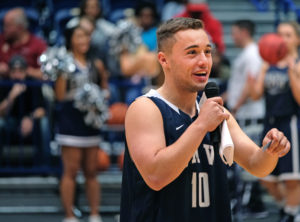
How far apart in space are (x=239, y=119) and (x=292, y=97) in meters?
1.06

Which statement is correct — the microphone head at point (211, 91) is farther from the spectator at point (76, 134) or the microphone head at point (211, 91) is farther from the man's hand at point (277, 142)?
the spectator at point (76, 134)

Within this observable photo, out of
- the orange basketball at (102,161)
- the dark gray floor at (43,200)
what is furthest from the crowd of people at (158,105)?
the dark gray floor at (43,200)

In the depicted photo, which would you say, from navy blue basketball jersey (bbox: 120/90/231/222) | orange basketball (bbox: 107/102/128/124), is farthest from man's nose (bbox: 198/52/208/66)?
orange basketball (bbox: 107/102/128/124)

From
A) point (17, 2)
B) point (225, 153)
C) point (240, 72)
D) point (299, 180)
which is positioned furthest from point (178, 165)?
point (17, 2)

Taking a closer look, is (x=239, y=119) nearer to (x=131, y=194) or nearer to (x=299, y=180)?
(x=299, y=180)

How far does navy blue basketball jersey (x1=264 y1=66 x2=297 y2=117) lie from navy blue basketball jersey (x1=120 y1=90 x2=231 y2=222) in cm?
363

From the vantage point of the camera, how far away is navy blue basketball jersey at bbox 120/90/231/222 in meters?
2.86

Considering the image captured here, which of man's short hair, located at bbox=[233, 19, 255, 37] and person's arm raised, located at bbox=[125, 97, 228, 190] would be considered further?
man's short hair, located at bbox=[233, 19, 255, 37]

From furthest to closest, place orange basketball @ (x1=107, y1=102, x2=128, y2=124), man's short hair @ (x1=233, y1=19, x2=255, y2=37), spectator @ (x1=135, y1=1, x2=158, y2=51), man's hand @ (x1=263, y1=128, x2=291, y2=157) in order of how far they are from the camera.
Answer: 1. spectator @ (x1=135, y1=1, x2=158, y2=51)
2. man's short hair @ (x1=233, y1=19, x2=255, y2=37)
3. orange basketball @ (x1=107, y1=102, x2=128, y2=124)
4. man's hand @ (x1=263, y1=128, x2=291, y2=157)

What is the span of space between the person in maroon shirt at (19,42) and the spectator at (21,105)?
35 centimetres

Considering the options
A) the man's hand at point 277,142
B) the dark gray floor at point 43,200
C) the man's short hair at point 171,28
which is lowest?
the dark gray floor at point 43,200

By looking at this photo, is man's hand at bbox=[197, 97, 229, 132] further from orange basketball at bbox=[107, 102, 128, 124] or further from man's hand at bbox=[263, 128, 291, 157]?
orange basketball at bbox=[107, 102, 128, 124]

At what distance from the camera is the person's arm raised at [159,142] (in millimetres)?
2639

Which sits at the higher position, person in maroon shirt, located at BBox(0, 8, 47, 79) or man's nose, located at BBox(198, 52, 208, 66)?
person in maroon shirt, located at BBox(0, 8, 47, 79)
